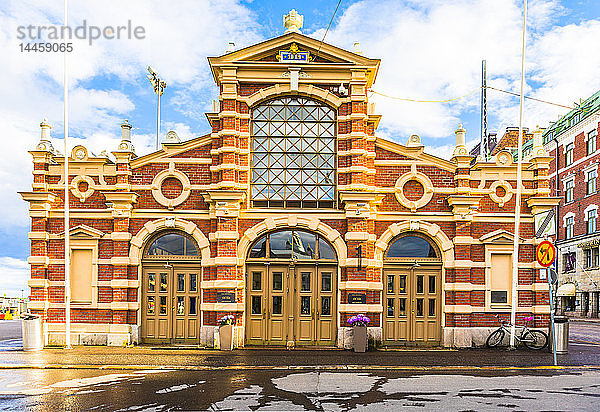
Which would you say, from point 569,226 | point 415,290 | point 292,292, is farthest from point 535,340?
point 569,226

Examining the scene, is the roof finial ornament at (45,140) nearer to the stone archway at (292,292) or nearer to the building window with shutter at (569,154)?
the stone archway at (292,292)

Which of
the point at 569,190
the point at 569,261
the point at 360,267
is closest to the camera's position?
the point at 360,267

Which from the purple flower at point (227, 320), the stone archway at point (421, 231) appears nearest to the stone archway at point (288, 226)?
the stone archway at point (421, 231)

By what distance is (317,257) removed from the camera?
1908 centimetres

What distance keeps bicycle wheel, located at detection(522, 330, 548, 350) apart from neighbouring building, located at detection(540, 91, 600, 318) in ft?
103

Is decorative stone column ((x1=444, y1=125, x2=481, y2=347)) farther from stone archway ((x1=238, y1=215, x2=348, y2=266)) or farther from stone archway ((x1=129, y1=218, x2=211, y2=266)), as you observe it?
stone archway ((x1=129, y1=218, x2=211, y2=266))

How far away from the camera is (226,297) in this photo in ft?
60.4

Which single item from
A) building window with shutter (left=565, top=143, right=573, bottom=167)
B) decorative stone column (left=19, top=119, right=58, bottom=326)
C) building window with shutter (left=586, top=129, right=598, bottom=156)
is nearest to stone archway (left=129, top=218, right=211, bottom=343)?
decorative stone column (left=19, top=119, right=58, bottom=326)

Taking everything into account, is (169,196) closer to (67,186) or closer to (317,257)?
(67,186)

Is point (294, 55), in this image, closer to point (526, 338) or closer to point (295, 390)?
point (295, 390)

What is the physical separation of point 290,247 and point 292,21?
7601mm

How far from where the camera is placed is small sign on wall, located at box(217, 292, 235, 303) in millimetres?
18406

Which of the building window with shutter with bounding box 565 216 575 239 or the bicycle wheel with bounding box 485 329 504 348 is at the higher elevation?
the building window with shutter with bounding box 565 216 575 239

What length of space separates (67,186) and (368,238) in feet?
31.6
